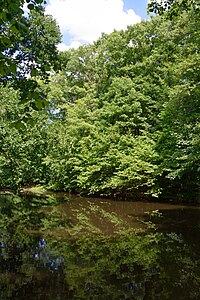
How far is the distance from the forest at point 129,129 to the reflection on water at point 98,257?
315 cm

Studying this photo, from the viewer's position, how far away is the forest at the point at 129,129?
15.2m

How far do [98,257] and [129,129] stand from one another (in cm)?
1365

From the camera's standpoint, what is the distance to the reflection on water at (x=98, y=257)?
5576 millimetres

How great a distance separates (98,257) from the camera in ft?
25.0

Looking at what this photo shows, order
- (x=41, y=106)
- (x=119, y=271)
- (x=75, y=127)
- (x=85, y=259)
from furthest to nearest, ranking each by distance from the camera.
A: (x=75, y=127) < (x=85, y=259) < (x=119, y=271) < (x=41, y=106)

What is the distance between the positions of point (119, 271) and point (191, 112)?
36.4 feet

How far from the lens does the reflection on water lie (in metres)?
5.58

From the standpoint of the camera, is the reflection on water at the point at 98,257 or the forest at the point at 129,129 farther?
the forest at the point at 129,129

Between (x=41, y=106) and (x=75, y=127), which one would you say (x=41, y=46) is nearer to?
(x=41, y=106)

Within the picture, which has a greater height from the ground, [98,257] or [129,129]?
[129,129]

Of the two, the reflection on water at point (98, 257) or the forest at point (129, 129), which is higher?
the forest at point (129, 129)

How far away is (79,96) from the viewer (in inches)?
1153

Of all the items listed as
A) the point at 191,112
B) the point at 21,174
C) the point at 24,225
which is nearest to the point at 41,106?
the point at 24,225

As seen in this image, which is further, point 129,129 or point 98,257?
point 129,129
